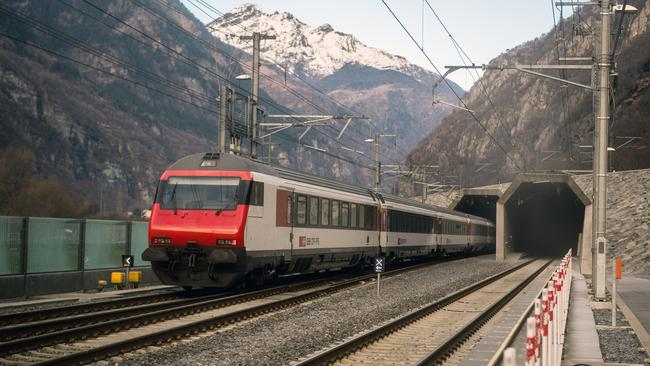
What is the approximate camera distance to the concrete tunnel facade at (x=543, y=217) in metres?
49.0

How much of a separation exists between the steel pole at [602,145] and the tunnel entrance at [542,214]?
25.1m

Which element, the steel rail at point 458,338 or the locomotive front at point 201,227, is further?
the locomotive front at point 201,227

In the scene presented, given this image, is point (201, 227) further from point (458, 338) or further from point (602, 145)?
point (602, 145)

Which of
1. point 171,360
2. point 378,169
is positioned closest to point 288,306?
point 171,360

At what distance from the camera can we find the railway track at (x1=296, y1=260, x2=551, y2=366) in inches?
479

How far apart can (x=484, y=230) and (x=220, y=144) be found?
44.0 metres

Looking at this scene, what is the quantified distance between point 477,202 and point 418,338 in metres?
58.2

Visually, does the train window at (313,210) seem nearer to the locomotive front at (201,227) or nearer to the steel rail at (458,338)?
the locomotive front at (201,227)

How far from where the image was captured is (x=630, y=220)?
4391 centimetres

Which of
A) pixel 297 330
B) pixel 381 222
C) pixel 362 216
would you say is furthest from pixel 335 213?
pixel 297 330

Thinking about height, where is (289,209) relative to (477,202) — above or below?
below

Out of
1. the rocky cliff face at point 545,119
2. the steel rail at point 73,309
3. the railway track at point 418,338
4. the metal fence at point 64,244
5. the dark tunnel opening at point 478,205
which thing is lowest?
the railway track at point 418,338

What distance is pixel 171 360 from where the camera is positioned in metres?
11.8

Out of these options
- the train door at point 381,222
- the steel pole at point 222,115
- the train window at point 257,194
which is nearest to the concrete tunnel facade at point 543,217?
the train door at point 381,222
